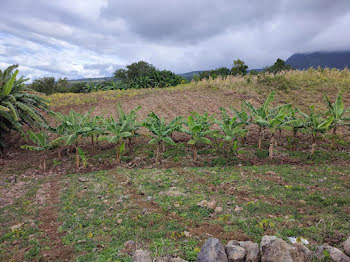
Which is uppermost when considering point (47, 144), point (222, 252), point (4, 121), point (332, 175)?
point (4, 121)

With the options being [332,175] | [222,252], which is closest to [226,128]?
[332,175]

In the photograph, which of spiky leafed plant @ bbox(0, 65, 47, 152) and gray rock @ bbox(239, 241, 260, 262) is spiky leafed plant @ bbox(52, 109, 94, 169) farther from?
gray rock @ bbox(239, 241, 260, 262)

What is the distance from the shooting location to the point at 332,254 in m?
2.80

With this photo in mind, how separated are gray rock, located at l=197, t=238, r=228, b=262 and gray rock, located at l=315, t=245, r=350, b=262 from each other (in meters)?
1.03

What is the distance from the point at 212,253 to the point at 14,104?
7954 mm

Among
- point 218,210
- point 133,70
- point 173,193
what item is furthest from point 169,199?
point 133,70

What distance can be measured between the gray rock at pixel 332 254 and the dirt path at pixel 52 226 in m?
2.97

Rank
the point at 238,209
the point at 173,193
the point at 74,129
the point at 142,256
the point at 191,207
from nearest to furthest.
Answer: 1. the point at 142,256
2. the point at 238,209
3. the point at 191,207
4. the point at 173,193
5. the point at 74,129

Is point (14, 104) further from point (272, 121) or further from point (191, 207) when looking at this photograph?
point (272, 121)

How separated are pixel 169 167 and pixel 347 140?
5722 millimetres

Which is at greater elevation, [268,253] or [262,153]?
[268,253]

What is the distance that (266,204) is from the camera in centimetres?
444

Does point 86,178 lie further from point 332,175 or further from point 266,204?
point 332,175

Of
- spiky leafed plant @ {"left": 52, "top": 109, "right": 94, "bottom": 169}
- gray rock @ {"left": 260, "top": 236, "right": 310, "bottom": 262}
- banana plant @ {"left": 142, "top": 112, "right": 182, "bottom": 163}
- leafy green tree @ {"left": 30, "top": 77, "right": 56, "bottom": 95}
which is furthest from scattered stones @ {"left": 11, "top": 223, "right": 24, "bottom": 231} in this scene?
leafy green tree @ {"left": 30, "top": 77, "right": 56, "bottom": 95}
